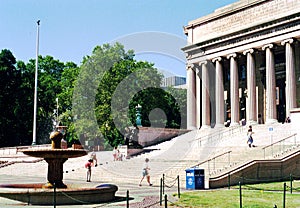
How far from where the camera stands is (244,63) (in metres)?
57.5

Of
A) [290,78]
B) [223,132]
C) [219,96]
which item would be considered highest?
[290,78]

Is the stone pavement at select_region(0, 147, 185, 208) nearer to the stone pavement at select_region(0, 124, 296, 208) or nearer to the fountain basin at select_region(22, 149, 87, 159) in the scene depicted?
the stone pavement at select_region(0, 124, 296, 208)

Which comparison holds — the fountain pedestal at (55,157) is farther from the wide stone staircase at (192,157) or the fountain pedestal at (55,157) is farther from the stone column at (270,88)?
the stone column at (270,88)

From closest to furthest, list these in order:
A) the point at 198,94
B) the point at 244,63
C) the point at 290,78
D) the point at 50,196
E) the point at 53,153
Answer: the point at 50,196, the point at 53,153, the point at 290,78, the point at 244,63, the point at 198,94

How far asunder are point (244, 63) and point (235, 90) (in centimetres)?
Result: 631

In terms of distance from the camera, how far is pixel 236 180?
25078 millimetres

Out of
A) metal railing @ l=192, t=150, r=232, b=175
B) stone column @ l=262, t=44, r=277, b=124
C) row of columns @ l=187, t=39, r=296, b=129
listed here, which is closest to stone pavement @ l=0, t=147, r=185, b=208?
metal railing @ l=192, t=150, r=232, b=175

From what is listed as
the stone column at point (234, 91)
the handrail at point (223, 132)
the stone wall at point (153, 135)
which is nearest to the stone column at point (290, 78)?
the handrail at point (223, 132)

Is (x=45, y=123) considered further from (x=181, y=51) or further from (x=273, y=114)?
(x=273, y=114)

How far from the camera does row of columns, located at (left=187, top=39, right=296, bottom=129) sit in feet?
153

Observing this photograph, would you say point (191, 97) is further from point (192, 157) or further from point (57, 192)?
point (57, 192)

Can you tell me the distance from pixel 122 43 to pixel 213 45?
14038 millimetres

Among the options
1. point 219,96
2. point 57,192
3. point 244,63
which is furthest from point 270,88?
point 57,192

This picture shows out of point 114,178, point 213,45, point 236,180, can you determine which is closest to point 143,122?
point 213,45
